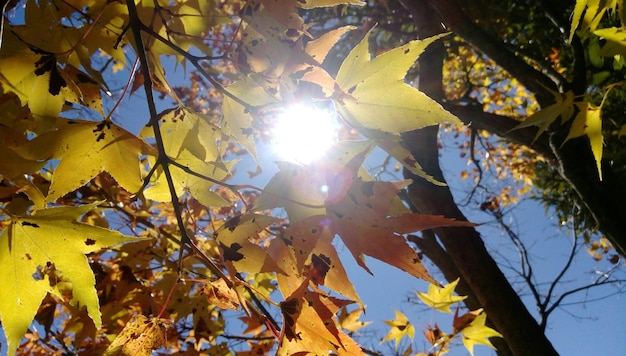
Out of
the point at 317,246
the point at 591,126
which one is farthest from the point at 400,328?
the point at 317,246

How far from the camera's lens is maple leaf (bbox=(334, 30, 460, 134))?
1.76 ft

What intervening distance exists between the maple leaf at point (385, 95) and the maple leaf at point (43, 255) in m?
0.38

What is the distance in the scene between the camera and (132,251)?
132cm

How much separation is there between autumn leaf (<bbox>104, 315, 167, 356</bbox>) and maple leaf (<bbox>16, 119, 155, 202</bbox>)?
0.23m

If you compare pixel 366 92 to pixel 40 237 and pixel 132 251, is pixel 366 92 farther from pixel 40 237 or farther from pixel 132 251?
pixel 132 251

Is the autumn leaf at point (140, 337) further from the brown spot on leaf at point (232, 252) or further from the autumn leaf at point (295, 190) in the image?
the autumn leaf at point (295, 190)

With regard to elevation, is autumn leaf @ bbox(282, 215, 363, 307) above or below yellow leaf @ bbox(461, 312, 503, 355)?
below

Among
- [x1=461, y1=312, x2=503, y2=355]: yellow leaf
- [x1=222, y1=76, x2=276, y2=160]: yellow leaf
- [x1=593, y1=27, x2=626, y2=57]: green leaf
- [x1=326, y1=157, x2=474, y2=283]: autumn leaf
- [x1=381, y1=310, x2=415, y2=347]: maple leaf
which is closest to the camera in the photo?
[x1=326, y1=157, x2=474, y2=283]: autumn leaf

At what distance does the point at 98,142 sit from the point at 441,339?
65.8 inches

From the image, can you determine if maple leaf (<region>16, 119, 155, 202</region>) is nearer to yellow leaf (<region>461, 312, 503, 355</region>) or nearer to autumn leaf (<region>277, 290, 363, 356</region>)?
autumn leaf (<region>277, 290, 363, 356</region>)

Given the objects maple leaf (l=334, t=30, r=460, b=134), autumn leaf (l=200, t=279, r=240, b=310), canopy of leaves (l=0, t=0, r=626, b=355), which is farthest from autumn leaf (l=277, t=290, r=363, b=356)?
maple leaf (l=334, t=30, r=460, b=134)

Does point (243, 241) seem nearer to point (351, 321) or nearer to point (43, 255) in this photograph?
point (43, 255)

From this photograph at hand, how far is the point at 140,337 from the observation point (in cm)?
69

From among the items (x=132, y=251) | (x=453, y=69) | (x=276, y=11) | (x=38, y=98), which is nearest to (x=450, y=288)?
(x=132, y=251)
